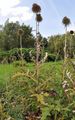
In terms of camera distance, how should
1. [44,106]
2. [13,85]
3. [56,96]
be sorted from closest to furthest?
[44,106]
[56,96]
[13,85]

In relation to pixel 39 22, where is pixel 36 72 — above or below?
below

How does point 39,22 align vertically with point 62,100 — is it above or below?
above

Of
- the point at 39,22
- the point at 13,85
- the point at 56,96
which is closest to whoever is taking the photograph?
the point at 56,96

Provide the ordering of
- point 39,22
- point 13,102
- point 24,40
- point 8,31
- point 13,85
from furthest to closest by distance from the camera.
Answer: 1. point 8,31
2. point 24,40
3. point 39,22
4. point 13,85
5. point 13,102

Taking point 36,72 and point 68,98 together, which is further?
point 36,72

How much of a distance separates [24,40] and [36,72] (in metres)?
36.6

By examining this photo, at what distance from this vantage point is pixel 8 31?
46.0 metres

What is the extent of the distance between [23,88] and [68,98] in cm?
69

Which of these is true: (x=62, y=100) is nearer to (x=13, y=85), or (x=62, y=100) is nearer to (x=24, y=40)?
(x=13, y=85)

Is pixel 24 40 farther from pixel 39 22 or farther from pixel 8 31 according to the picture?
pixel 39 22

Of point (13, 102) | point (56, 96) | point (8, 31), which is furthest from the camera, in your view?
point (8, 31)

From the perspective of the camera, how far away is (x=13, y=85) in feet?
16.9

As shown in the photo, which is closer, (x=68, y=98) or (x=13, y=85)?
(x=68, y=98)

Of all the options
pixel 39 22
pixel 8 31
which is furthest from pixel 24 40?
pixel 39 22
